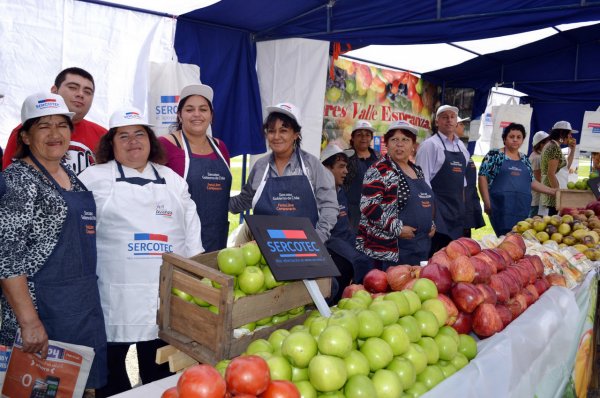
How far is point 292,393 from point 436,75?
23.7ft

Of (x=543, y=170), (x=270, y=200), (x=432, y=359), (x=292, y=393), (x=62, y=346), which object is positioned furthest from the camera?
(x=543, y=170)

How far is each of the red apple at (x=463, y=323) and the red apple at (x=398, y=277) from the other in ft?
0.91

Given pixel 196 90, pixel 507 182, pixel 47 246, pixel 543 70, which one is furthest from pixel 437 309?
pixel 543 70

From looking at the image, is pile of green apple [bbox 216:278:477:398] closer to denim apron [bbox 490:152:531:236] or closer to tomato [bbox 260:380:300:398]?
tomato [bbox 260:380:300:398]

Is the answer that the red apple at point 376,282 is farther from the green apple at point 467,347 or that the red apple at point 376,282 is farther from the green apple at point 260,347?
the green apple at point 260,347

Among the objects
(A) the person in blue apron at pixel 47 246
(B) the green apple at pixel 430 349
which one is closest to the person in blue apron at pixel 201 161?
(A) the person in blue apron at pixel 47 246

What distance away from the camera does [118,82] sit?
3.87 m

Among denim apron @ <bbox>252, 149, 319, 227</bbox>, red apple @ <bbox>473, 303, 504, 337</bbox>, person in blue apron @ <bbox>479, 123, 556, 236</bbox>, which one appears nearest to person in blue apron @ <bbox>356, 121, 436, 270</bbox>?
denim apron @ <bbox>252, 149, 319, 227</bbox>

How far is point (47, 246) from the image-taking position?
7.30 ft

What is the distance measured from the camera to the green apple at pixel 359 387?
4.55ft

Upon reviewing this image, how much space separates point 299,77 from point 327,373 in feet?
13.3

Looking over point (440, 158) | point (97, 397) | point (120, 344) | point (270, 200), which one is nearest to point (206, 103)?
point (270, 200)

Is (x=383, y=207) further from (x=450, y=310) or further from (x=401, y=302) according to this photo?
(x=401, y=302)

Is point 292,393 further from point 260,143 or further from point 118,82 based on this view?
point 260,143
